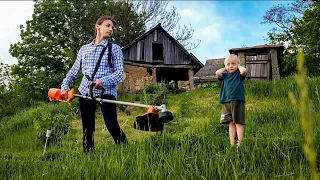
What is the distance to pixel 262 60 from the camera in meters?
21.3

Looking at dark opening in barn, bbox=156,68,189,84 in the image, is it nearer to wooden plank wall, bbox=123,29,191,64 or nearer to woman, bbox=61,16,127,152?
wooden plank wall, bbox=123,29,191,64

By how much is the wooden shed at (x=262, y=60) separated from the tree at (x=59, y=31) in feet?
34.3

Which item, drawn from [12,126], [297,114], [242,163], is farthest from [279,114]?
[12,126]

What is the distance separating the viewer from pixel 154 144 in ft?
12.2

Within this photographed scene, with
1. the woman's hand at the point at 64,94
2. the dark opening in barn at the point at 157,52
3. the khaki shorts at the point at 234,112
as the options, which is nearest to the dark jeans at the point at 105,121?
the woman's hand at the point at 64,94

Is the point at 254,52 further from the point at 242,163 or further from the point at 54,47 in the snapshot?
the point at 242,163

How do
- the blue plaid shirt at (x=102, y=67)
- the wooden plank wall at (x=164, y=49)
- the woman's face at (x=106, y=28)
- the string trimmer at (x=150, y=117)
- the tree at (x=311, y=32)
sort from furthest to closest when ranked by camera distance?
the wooden plank wall at (x=164, y=49) → the tree at (x=311, y=32) → the woman's face at (x=106, y=28) → the blue plaid shirt at (x=102, y=67) → the string trimmer at (x=150, y=117)

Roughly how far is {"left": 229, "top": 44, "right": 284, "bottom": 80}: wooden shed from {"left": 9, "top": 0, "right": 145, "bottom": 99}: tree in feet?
34.3

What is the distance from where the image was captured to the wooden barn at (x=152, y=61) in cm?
2384

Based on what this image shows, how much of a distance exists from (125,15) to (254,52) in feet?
37.7

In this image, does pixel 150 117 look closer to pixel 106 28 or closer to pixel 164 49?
pixel 106 28

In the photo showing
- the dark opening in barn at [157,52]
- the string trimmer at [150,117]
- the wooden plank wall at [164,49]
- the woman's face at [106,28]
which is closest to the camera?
the string trimmer at [150,117]

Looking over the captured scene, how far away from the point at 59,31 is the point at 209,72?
12.5m

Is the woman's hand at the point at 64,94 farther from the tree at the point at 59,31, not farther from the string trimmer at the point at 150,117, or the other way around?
the tree at the point at 59,31
